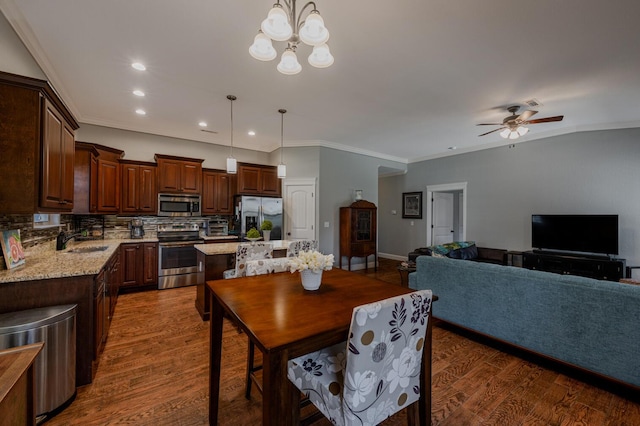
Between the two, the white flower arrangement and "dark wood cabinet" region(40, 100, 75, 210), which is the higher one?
"dark wood cabinet" region(40, 100, 75, 210)

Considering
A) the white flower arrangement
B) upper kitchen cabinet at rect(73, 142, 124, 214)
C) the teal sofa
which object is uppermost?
upper kitchen cabinet at rect(73, 142, 124, 214)

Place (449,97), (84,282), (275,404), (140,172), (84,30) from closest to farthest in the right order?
(275,404)
(84,282)
(84,30)
(449,97)
(140,172)

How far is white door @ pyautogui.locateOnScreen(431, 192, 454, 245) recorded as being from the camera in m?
6.83

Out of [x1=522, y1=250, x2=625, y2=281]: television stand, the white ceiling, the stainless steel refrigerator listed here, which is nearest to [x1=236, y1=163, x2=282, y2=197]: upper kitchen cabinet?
the stainless steel refrigerator

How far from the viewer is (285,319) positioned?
4.00 feet

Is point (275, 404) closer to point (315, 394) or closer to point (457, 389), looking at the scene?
point (315, 394)

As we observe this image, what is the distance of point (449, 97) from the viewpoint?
3.48 m

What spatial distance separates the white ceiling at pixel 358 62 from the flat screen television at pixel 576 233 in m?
1.58

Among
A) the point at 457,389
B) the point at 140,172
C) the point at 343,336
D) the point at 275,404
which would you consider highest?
the point at 140,172

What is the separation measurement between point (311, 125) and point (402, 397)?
4156mm

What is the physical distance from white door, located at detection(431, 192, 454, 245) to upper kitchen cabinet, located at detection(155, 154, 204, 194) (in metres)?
5.60

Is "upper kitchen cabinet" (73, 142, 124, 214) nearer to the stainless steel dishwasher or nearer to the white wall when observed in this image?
the white wall

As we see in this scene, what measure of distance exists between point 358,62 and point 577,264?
4759 millimetres

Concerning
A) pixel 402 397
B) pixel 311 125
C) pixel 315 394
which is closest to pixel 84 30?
pixel 311 125
